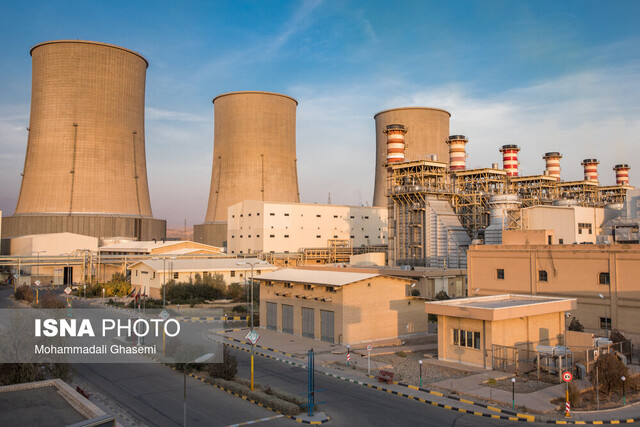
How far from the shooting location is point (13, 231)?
59.0m

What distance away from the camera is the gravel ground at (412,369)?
1722cm

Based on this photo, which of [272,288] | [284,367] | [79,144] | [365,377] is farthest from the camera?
[79,144]

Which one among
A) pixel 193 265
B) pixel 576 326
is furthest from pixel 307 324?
pixel 193 265

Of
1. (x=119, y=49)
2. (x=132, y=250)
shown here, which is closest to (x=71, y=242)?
(x=132, y=250)

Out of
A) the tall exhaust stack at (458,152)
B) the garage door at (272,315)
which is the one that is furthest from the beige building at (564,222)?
the garage door at (272,315)

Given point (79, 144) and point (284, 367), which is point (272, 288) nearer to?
point (284, 367)

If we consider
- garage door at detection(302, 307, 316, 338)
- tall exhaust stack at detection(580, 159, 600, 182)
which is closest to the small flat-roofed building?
garage door at detection(302, 307, 316, 338)

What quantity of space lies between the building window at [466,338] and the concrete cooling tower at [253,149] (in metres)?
46.6

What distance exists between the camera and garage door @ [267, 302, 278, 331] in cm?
2717

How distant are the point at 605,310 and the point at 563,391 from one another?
1079 centimetres

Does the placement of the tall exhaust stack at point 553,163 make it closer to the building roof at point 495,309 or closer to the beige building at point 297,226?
the beige building at point 297,226

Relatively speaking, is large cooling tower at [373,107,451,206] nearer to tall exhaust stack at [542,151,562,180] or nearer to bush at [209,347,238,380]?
tall exhaust stack at [542,151,562,180]

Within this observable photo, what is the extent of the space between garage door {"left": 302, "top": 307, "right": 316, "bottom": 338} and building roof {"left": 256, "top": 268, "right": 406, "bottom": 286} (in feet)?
4.95

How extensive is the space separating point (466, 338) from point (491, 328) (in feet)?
3.95
